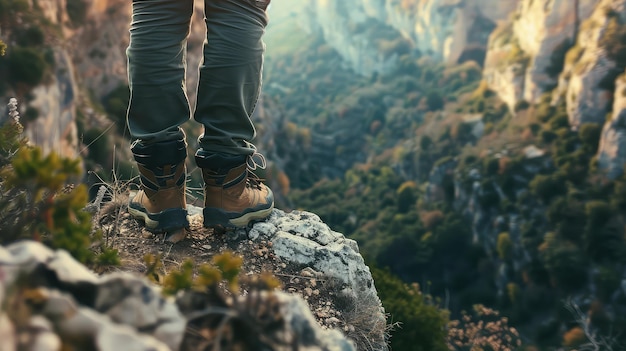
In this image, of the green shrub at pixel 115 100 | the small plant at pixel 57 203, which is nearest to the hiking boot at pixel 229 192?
the small plant at pixel 57 203

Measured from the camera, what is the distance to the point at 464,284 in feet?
129

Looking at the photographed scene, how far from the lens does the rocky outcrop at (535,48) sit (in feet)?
140

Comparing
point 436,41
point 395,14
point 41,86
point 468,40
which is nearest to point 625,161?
point 41,86

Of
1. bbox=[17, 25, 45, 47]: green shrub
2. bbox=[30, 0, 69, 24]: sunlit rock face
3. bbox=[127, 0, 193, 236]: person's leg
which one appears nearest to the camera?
bbox=[127, 0, 193, 236]: person's leg

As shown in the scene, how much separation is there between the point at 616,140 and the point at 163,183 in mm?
34919

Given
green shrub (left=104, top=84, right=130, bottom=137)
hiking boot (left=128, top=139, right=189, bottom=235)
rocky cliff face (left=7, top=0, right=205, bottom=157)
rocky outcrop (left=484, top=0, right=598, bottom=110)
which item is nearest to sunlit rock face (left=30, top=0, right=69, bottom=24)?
rocky cliff face (left=7, top=0, right=205, bottom=157)

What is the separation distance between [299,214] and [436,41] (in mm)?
83402

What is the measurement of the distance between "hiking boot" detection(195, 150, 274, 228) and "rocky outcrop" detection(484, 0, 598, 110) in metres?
44.8

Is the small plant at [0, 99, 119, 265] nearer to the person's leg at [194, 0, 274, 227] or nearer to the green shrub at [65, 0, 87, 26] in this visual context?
the person's leg at [194, 0, 274, 227]

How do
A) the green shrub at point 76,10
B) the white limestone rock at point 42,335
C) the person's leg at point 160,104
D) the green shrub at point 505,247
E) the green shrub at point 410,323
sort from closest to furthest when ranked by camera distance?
1. the white limestone rock at point 42,335
2. the person's leg at point 160,104
3. the green shrub at point 410,323
4. the green shrub at point 76,10
5. the green shrub at point 505,247

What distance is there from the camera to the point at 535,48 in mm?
46250

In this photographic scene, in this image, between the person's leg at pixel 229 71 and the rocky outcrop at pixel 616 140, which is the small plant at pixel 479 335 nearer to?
the person's leg at pixel 229 71

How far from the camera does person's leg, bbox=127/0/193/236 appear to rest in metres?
2.22

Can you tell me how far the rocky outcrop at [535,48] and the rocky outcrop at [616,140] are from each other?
388 inches
